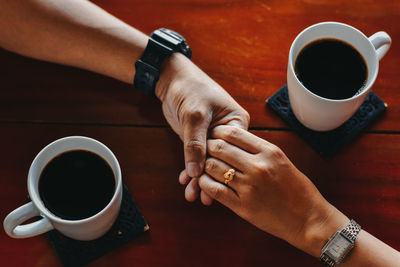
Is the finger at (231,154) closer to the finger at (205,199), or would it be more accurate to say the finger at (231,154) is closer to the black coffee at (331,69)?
the finger at (205,199)

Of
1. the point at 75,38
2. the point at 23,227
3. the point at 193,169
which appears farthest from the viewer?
the point at 75,38

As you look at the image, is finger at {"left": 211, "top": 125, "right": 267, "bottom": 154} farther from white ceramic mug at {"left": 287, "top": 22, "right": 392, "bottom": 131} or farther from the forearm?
the forearm

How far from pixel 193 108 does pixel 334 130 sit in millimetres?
295

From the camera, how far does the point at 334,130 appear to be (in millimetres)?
859

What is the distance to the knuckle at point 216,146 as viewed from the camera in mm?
799

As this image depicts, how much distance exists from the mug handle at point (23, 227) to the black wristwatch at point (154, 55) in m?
0.34

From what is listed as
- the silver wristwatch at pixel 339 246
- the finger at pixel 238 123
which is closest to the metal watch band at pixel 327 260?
the silver wristwatch at pixel 339 246

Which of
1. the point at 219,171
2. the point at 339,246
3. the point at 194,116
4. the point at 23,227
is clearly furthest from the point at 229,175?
the point at 23,227

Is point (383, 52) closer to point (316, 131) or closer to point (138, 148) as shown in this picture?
point (316, 131)

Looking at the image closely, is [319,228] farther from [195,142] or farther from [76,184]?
[76,184]

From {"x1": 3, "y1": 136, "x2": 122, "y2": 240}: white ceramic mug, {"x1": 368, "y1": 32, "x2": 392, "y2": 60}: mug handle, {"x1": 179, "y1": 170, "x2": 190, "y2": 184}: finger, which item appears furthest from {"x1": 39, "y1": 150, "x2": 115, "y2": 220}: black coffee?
{"x1": 368, "y1": 32, "x2": 392, "y2": 60}: mug handle

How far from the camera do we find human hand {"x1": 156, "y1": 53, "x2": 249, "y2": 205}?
0.79 m

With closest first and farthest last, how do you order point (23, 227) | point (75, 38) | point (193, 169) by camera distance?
1. point (23, 227)
2. point (193, 169)
3. point (75, 38)

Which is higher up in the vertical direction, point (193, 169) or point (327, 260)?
point (193, 169)
